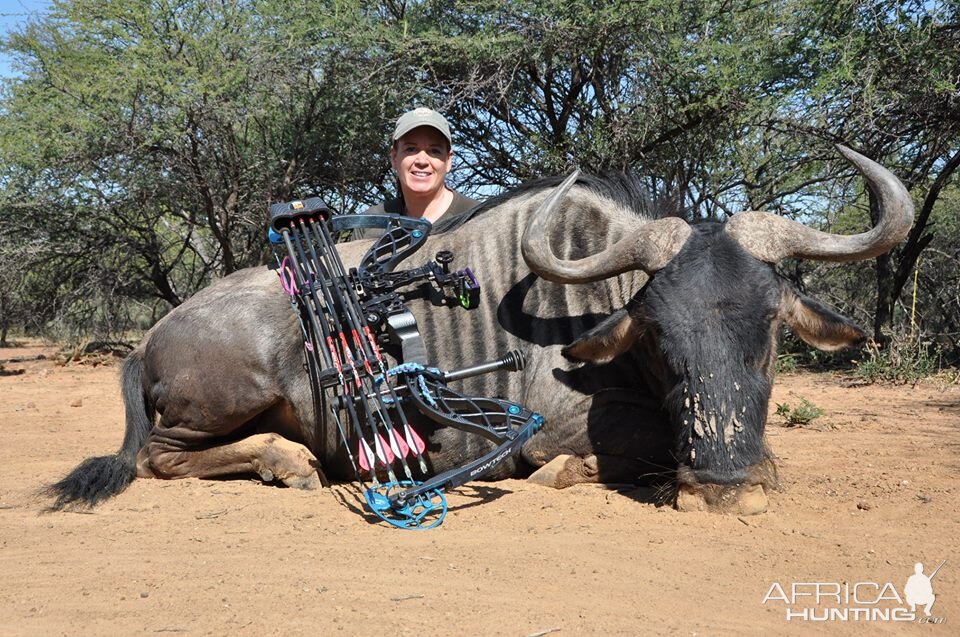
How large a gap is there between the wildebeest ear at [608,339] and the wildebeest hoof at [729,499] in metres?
0.78

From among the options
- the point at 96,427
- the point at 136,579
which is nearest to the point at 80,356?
the point at 96,427

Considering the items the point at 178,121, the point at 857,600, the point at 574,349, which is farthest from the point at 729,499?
the point at 178,121

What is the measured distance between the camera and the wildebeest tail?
418 centimetres

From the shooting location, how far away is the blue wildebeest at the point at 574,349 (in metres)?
3.53

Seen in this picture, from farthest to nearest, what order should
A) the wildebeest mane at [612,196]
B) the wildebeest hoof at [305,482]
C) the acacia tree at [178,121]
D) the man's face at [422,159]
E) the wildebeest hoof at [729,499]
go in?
1. the acacia tree at [178,121]
2. the man's face at [422,159]
3. the wildebeest mane at [612,196]
4. the wildebeest hoof at [305,482]
5. the wildebeest hoof at [729,499]

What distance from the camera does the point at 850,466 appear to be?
4.43 metres

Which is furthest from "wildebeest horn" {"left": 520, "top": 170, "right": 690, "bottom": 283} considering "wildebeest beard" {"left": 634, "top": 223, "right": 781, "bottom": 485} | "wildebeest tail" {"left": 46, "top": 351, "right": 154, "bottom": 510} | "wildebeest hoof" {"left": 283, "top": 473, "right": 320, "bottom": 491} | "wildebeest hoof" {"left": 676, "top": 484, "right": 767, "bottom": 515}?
"wildebeest tail" {"left": 46, "top": 351, "right": 154, "bottom": 510}

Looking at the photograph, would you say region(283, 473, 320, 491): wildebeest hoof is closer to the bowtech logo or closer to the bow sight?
the bow sight

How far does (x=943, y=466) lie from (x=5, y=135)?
34.3 ft

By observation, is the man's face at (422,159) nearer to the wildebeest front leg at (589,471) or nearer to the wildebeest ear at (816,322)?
the wildebeest front leg at (589,471)

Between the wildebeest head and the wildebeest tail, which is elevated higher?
the wildebeest head

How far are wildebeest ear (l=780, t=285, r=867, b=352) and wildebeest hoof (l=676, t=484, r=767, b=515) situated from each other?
0.86m

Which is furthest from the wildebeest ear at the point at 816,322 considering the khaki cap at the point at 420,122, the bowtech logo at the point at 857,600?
the khaki cap at the point at 420,122

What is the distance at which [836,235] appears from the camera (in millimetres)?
3793
